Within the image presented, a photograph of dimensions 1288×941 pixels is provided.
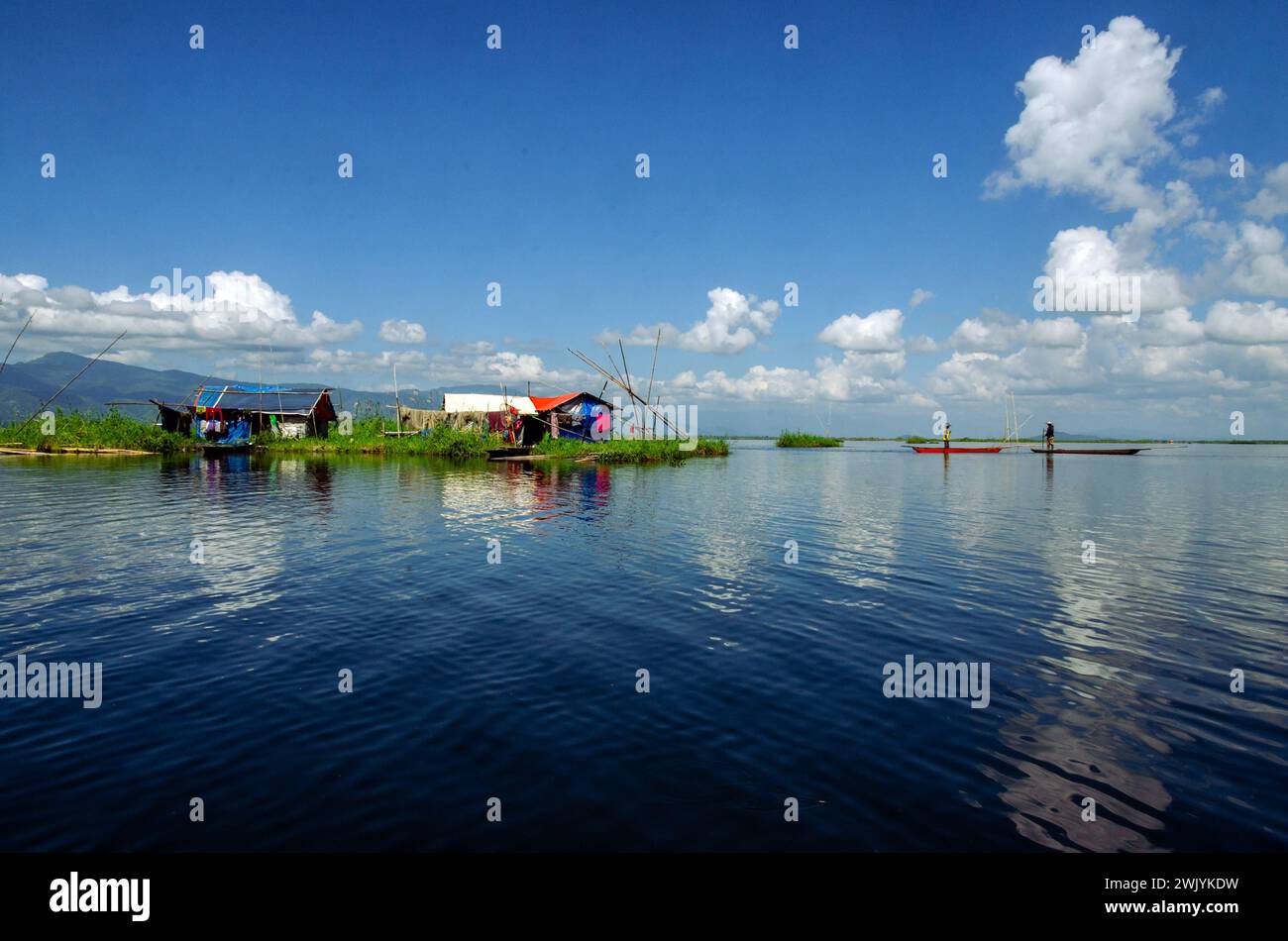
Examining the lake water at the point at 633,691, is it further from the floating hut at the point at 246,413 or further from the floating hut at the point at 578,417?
the floating hut at the point at 246,413

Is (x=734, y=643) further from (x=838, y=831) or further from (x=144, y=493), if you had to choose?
(x=144, y=493)

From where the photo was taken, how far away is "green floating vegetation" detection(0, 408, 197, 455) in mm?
57844

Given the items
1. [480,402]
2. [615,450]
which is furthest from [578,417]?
[480,402]

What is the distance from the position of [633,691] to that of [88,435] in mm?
69656

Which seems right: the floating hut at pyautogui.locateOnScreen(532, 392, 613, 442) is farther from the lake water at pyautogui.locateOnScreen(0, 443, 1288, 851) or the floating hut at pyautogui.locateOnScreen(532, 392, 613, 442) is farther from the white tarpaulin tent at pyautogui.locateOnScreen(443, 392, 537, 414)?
the lake water at pyautogui.locateOnScreen(0, 443, 1288, 851)

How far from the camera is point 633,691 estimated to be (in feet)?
31.2

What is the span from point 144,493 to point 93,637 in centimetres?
2397

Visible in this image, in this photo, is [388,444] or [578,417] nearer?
[388,444]

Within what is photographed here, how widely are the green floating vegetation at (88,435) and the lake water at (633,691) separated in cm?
4716

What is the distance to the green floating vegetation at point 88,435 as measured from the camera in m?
57.8

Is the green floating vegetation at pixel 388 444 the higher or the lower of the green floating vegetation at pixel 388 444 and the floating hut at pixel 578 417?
the lower

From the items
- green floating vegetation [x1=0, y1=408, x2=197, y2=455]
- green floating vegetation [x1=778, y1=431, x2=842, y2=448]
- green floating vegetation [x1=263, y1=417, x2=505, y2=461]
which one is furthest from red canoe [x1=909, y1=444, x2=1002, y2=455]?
green floating vegetation [x1=0, y1=408, x2=197, y2=455]

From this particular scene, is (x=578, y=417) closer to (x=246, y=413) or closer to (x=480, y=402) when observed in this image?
(x=480, y=402)

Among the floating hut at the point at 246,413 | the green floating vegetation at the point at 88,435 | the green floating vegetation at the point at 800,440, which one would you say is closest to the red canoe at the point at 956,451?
the green floating vegetation at the point at 800,440
